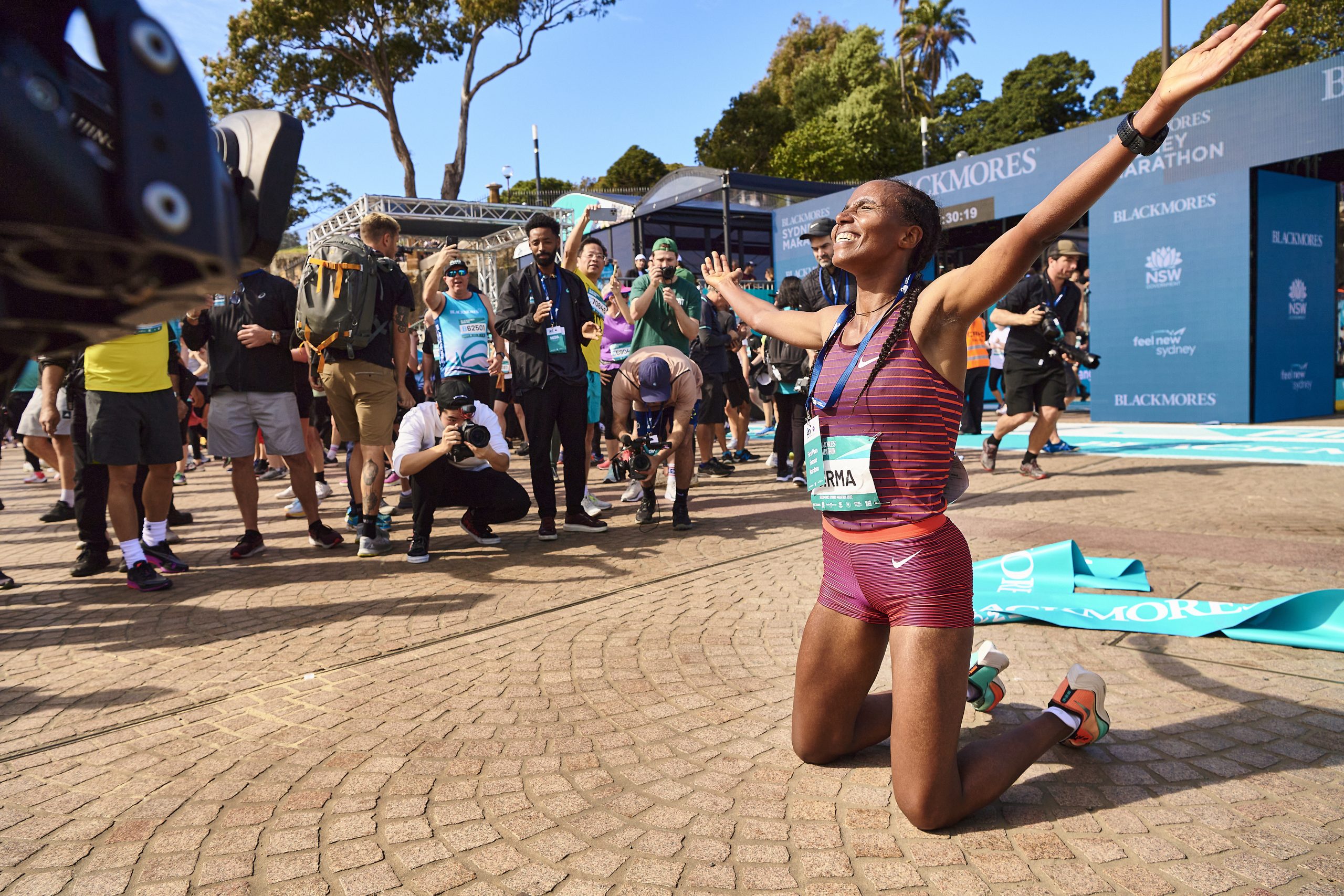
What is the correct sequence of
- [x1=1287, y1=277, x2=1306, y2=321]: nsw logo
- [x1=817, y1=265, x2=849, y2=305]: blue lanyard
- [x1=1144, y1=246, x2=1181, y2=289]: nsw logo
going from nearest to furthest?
Result: 1. [x1=817, y1=265, x2=849, y2=305]: blue lanyard
2. [x1=1287, y1=277, x2=1306, y2=321]: nsw logo
3. [x1=1144, y1=246, x2=1181, y2=289]: nsw logo

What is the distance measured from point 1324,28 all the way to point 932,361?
3332 centimetres

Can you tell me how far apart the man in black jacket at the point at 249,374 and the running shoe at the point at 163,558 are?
1.37 feet

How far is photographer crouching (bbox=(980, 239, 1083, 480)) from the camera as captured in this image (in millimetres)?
8141

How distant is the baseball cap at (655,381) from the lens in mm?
6512

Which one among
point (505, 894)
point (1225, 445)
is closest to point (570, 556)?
point (505, 894)

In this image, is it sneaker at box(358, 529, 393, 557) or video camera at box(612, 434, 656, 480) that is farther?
video camera at box(612, 434, 656, 480)

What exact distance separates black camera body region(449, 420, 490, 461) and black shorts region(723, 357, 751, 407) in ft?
16.0

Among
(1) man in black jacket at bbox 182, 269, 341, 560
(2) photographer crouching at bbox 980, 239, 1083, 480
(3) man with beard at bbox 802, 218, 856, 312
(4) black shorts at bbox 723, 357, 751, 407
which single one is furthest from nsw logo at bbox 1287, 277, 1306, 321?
(1) man in black jacket at bbox 182, 269, 341, 560

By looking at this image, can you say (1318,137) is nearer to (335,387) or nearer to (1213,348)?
(1213,348)

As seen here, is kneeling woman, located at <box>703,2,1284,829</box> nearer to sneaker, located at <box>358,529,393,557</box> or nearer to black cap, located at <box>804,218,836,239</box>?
sneaker, located at <box>358,529,393,557</box>

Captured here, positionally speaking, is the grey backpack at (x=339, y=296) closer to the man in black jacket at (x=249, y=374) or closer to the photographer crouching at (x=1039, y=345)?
the man in black jacket at (x=249, y=374)

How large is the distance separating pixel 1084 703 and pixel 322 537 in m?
5.53

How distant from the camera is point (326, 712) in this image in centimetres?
321

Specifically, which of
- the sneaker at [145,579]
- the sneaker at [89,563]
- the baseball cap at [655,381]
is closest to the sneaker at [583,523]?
the baseball cap at [655,381]
